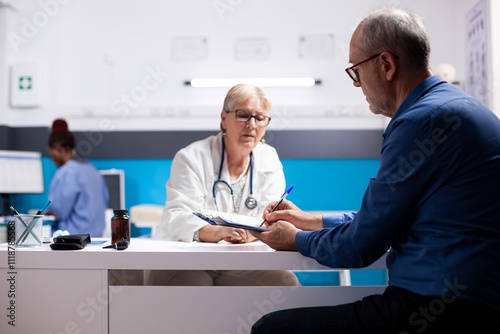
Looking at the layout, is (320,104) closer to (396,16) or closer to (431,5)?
(431,5)

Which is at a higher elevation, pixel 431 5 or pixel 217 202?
pixel 431 5

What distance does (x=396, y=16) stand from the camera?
1133 mm

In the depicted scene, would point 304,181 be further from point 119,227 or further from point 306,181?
point 119,227

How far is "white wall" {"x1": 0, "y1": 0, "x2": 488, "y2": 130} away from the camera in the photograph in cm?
435

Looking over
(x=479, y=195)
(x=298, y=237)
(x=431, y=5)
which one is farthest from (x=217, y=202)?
(x=431, y=5)

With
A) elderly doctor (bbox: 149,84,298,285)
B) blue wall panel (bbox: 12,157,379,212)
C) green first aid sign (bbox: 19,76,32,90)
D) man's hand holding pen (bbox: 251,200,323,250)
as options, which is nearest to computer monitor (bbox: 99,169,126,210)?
blue wall panel (bbox: 12,157,379,212)

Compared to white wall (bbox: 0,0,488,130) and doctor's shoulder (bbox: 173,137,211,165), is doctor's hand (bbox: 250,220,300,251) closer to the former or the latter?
doctor's shoulder (bbox: 173,137,211,165)

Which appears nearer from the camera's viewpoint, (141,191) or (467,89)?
(467,89)

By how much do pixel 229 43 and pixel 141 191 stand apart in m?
1.71

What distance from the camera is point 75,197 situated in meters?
3.30

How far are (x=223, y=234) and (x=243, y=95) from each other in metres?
0.73

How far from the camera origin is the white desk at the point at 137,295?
1275 millimetres

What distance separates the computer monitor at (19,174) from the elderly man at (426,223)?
3501 millimetres

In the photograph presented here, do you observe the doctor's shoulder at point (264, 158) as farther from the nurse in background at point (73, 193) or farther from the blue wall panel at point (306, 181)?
the blue wall panel at point (306, 181)
